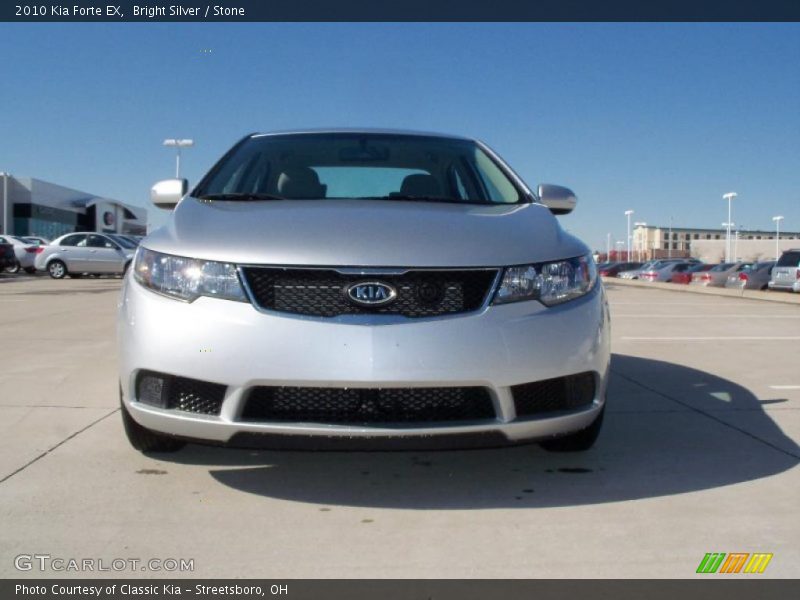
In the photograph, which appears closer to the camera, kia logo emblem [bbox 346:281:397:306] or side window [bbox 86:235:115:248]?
kia logo emblem [bbox 346:281:397:306]

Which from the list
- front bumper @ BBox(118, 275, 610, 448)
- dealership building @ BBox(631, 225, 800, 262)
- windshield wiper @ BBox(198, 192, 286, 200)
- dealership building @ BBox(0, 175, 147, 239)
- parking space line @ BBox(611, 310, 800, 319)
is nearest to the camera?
front bumper @ BBox(118, 275, 610, 448)

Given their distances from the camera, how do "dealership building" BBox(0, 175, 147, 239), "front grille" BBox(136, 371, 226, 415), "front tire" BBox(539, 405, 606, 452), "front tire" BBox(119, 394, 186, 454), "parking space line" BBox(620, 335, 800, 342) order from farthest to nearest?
"dealership building" BBox(0, 175, 147, 239), "parking space line" BBox(620, 335, 800, 342), "front tire" BBox(539, 405, 606, 452), "front tire" BBox(119, 394, 186, 454), "front grille" BBox(136, 371, 226, 415)

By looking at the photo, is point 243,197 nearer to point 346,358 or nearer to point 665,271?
point 346,358

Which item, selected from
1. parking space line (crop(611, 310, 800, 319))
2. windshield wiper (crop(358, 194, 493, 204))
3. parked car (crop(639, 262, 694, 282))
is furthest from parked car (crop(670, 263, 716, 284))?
windshield wiper (crop(358, 194, 493, 204))

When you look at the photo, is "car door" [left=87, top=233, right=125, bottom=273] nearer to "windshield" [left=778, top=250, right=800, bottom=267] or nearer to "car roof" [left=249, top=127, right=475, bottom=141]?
"windshield" [left=778, top=250, right=800, bottom=267]

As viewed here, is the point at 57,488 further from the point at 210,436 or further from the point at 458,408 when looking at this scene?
the point at 458,408

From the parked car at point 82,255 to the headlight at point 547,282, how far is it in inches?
821

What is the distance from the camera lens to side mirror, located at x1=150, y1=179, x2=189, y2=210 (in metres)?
4.02

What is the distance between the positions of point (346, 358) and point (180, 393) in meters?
0.66

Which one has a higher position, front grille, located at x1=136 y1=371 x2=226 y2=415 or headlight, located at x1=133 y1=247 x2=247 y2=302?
headlight, located at x1=133 y1=247 x2=247 y2=302

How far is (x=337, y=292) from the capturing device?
2.71 metres

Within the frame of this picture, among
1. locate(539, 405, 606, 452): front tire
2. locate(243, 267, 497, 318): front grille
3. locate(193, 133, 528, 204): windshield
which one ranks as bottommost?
locate(539, 405, 606, 452): front tire

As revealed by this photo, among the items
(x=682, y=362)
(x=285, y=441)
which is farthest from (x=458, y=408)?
(x=682, y=362)

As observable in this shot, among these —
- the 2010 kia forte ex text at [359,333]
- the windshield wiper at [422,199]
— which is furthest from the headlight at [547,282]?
the windshield wiper at [422,199]
